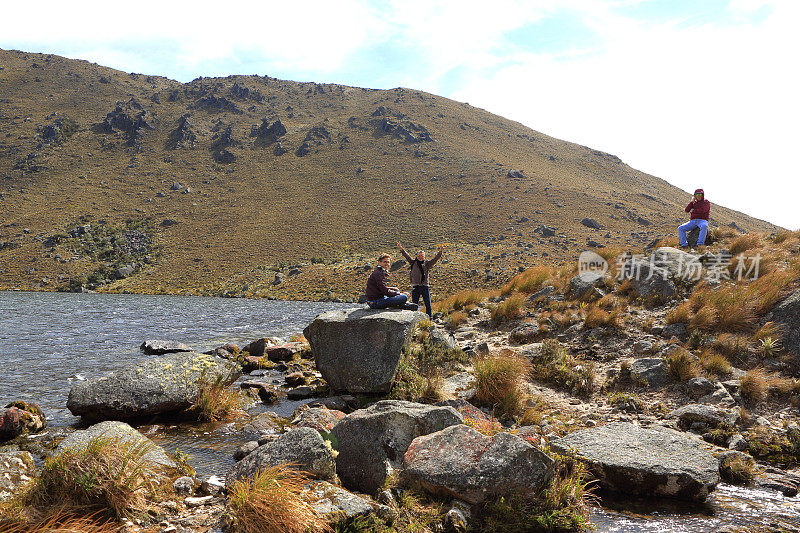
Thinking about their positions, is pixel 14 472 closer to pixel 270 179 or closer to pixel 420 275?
pixel 420 275

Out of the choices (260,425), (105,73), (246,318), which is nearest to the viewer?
(260,425)

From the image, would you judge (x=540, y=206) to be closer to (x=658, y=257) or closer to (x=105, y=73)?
(x=658, y=257)

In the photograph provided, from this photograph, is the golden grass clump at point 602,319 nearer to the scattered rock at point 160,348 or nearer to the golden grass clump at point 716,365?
the golden grass clump at point 716,365

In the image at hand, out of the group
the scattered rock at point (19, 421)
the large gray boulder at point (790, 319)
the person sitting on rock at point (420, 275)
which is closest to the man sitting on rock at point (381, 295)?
the person sitting on rock at point (420, 275)

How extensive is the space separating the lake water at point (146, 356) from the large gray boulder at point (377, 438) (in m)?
2.24

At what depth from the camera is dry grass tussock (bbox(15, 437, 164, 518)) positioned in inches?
193

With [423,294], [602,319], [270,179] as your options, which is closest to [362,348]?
[423,294]

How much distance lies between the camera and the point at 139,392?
30.6 feet

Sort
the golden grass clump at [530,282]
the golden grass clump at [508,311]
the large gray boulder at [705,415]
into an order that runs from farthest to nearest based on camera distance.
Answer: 1. the golden grass clump at [530,282]
2. the golden grass clump at [508,311]
3. the large gray boulder at [705,415]

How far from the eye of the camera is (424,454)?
612 centimetres

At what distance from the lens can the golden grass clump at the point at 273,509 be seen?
464 centimetres

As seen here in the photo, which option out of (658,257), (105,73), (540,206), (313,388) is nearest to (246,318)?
(313,388)

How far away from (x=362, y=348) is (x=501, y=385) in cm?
352

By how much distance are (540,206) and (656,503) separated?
9050 centimetres
